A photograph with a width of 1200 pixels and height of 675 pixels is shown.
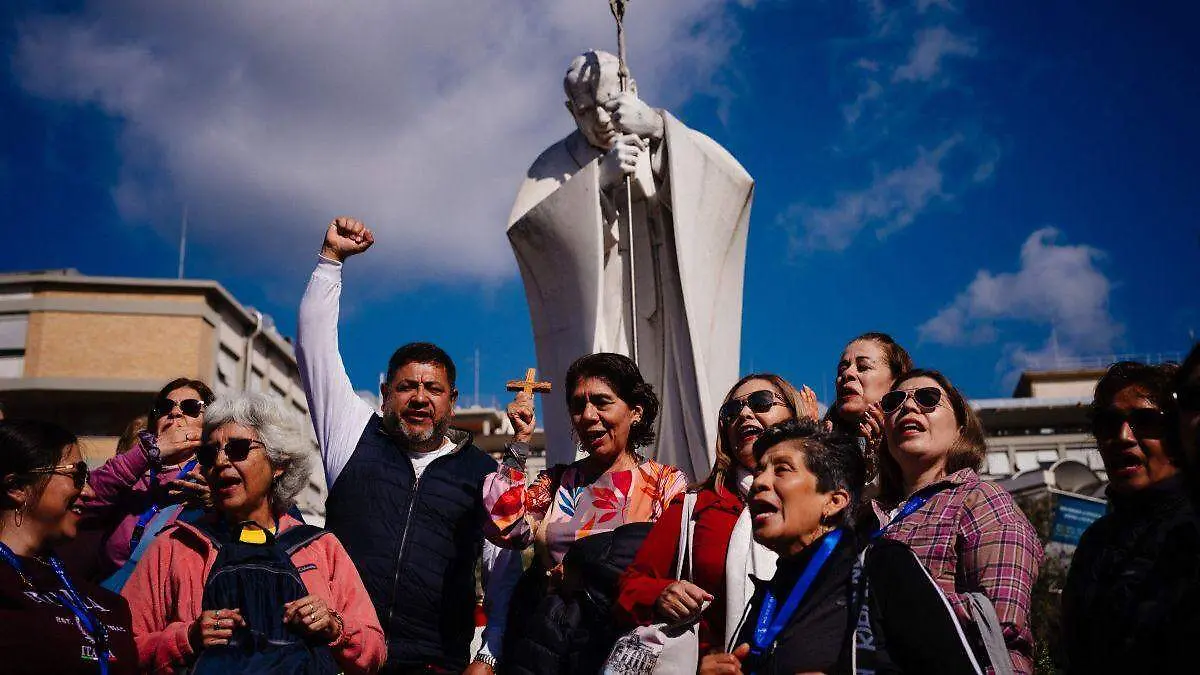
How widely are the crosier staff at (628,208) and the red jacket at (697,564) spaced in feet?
13.6

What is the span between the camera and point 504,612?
402 cm

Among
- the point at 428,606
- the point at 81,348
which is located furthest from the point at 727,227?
the point at 81,348

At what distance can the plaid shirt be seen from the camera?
298cm

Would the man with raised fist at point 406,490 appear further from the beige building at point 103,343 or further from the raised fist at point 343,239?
the beige building at point 103,343

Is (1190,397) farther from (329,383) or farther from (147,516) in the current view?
(147,516)

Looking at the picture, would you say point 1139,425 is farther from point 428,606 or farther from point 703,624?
point 428,606

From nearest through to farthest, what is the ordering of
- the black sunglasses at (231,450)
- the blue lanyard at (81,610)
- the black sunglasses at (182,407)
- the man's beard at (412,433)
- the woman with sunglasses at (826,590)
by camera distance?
the woman with sunglasses at (826,590), the blue lanyard at (81,610), the black sunglasses at (231,450), the man's beard at (412,433), the black sunglasses at (182,407)

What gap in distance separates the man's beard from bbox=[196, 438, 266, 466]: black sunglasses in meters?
0.72

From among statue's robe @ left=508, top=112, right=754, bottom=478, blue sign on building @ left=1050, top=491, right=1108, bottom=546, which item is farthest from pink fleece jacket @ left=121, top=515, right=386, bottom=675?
blue sign on building @ left=1050, top=491, right=1108, bottom=546

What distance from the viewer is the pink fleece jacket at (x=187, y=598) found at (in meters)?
3.19

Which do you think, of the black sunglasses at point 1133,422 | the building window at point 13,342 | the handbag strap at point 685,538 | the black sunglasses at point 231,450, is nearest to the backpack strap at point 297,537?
the black sunglasses at point 231,450

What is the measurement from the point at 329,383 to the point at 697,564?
169cm

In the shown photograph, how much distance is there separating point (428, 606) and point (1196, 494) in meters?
2.52

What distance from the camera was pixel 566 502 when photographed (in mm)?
4102
